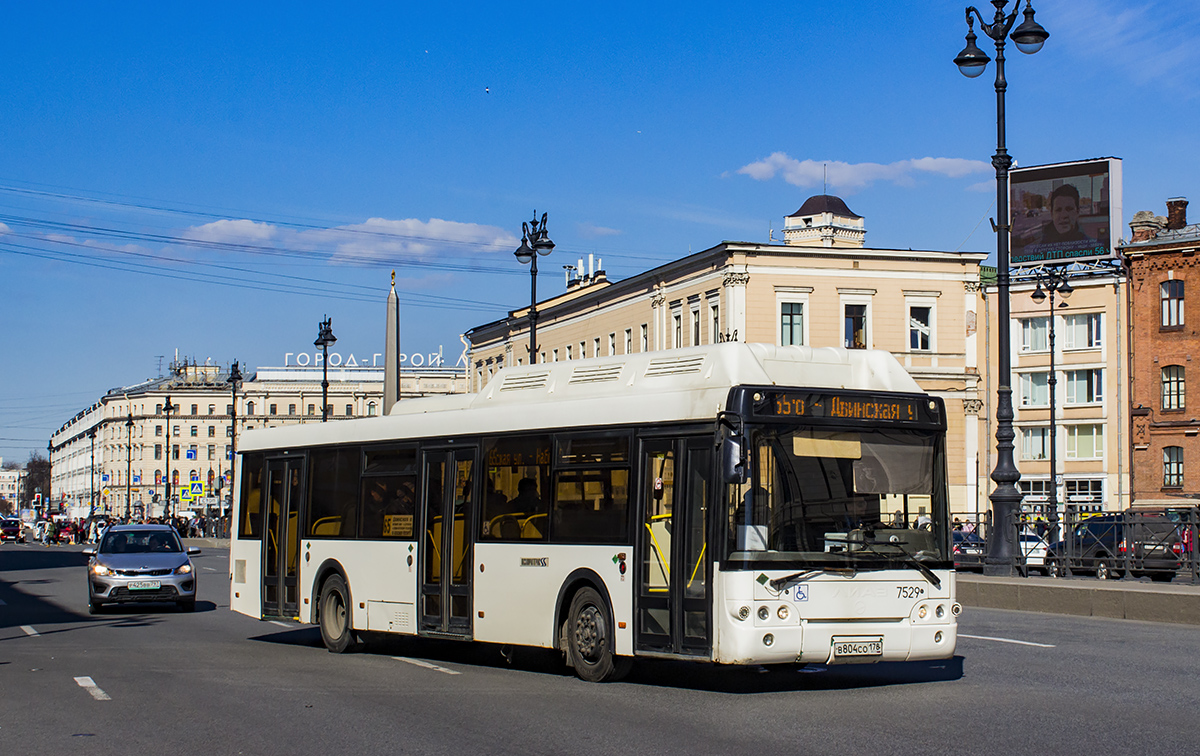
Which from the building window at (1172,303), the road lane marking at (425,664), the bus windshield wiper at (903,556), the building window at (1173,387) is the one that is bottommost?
the road lane marking at (425,664)

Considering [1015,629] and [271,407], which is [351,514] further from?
[271,407]

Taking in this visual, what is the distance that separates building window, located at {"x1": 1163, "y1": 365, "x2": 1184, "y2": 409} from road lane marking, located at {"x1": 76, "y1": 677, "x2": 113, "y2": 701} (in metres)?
64.3

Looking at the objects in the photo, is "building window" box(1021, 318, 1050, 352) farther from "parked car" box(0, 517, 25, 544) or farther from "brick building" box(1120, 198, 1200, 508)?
"parked car" box(0, 517, 25, 544)

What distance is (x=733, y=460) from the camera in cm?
1122

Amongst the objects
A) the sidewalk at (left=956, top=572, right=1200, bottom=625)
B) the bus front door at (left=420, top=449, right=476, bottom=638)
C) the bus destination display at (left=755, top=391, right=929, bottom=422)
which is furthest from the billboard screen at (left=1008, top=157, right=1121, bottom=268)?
the bus destination display at (left=755, top=391, right=929, bottom=422)

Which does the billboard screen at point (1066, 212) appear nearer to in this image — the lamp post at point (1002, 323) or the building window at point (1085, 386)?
the building window at point (1085, 386)

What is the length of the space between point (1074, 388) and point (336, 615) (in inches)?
2516

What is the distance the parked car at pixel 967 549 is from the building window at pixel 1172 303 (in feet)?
125

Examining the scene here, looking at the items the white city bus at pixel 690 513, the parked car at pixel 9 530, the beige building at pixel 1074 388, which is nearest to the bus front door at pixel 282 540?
the white city bus at pixel 690 513

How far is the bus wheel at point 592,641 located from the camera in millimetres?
12477

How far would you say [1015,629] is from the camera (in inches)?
709

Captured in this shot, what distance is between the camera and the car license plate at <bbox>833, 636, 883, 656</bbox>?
11617mm

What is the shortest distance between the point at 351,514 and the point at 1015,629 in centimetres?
851

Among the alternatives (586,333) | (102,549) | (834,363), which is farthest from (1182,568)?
(586,333)
